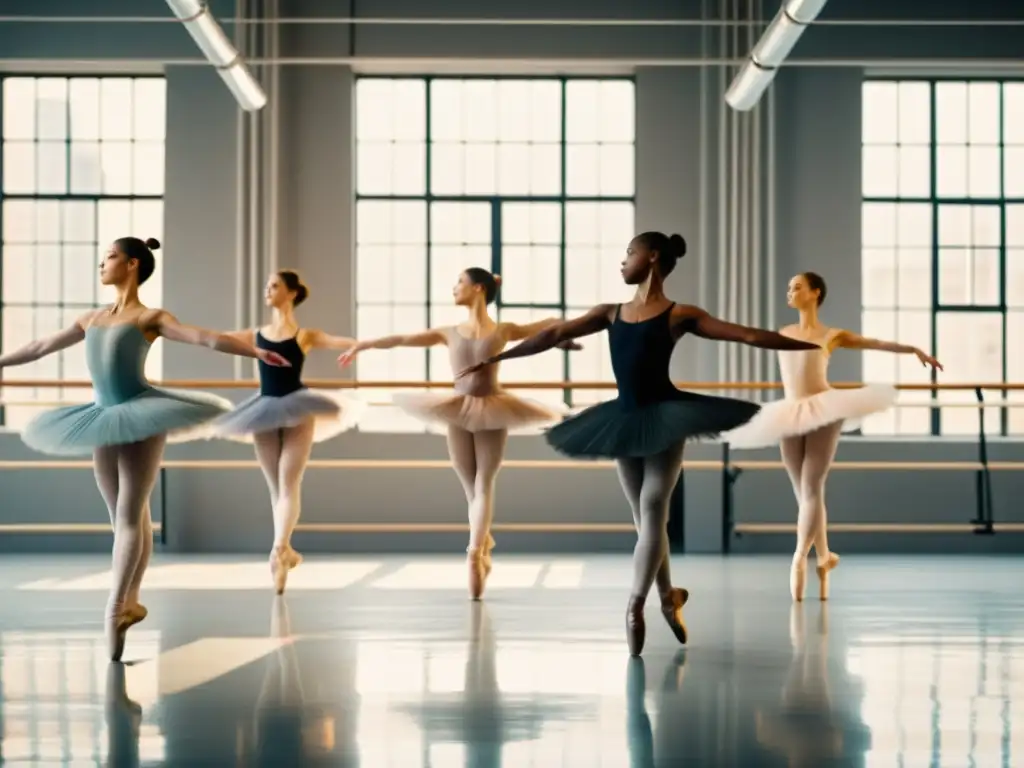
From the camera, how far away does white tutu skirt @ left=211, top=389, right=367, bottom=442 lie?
525 cm

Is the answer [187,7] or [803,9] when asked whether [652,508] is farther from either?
[187,7]

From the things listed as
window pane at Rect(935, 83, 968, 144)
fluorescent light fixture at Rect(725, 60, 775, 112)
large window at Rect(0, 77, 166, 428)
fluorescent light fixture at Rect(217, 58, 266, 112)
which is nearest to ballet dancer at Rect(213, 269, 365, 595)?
fluorescent light fixture at Rect(217, 58, 266, 112)

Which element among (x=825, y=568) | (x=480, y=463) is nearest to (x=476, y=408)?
(x=480, y=463)

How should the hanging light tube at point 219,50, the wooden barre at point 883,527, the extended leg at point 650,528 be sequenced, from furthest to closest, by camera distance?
the wooden barre at point 883,527 → the hanging light tube at point 219,50 → the extended leg at point 650,528

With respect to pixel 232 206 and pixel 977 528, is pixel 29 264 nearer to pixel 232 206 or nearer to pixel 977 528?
pixel 232 206

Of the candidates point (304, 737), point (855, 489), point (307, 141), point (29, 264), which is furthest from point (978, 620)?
point (29, 264)

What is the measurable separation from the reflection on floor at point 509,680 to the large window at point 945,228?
3.07m

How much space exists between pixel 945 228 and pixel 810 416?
4.15 m

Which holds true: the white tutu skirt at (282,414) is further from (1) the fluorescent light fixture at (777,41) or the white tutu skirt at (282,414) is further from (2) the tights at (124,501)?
(1) the fluorescent light fixture at (777,41)

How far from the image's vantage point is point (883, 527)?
751 centimetres

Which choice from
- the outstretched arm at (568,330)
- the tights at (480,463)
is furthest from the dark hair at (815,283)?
the outstretched arm at (568,330)

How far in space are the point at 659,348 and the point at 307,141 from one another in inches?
199

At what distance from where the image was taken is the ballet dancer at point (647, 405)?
3635 millimetres

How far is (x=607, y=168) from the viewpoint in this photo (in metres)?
8.61
